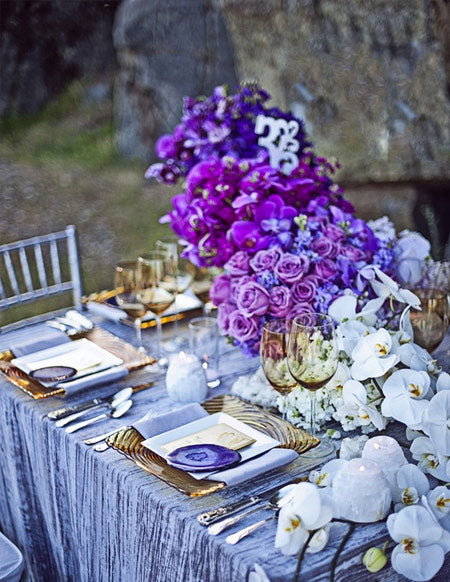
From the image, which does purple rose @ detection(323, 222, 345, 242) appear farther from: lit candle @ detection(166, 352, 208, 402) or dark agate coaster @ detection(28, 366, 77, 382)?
dark agate coaster @ detection(28, 366, 77, 382)

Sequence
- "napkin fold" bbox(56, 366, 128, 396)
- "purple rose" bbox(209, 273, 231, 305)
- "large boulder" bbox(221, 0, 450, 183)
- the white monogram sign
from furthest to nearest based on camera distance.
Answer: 1. "large boulder" bbox(221, 0, 450, 183)
2. the white monogram sign
3. "purple rose" bbox(209, 273, 231, 305)
4. "napkin fold" bbox(56, 366, 128, 396)

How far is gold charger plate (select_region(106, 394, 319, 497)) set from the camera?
1.26 m

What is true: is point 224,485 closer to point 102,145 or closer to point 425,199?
point 425,199

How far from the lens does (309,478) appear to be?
1.26 metres

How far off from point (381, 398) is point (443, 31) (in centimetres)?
281

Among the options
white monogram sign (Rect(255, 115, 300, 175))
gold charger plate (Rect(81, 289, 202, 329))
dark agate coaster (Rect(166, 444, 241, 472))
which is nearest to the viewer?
dark agate coaster (Rect(166, 444, 241, 472))

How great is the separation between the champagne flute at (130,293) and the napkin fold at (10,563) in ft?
1.72

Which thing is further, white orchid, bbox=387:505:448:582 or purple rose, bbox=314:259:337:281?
purple rose, bbox=314:259:337:281

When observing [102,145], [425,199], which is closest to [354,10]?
[425,199]

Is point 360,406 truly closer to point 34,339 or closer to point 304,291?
point 304,291

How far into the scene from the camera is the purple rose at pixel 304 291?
1659 millimetres

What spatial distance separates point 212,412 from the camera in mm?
1521

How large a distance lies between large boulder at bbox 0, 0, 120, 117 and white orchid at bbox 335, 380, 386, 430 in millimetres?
6511

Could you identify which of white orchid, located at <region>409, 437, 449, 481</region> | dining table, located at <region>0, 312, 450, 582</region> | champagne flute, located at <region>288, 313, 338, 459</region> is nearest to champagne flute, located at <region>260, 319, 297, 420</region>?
champagne flute, located at <region>288, 313, 338, 459</region>
